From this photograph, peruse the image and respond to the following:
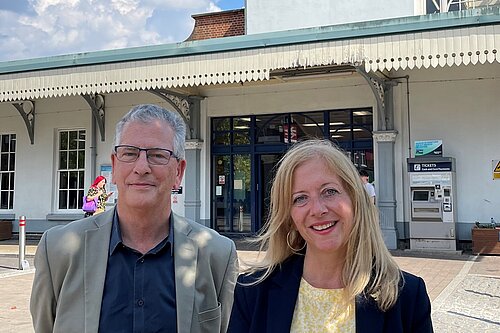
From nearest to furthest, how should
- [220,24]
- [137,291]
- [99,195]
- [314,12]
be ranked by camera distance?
[137,291] → [99,195] → [314,12] → [220,24]

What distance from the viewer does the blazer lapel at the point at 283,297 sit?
5.50ft

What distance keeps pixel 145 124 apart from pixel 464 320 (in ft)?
15.7

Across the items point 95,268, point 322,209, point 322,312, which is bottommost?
point 322,312

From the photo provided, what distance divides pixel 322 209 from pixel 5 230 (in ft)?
52.2

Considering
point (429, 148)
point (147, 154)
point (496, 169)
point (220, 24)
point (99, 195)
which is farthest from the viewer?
point (220, 24)

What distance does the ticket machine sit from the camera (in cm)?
1070

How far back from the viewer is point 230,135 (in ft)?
45.3

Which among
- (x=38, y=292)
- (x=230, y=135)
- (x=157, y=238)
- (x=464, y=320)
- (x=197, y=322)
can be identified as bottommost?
(x=464, y=320)

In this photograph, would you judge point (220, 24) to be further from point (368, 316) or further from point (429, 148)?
point (368, 316)

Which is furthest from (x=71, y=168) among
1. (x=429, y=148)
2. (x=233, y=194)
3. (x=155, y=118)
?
(x=155, y=118)

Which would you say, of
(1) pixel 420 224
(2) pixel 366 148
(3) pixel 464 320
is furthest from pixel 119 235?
(2) pixel 366 148

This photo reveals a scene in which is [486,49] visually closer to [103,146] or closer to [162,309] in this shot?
[162,309]

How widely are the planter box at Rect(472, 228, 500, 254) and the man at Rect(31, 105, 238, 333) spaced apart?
985cm

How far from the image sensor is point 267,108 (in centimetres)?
1323
